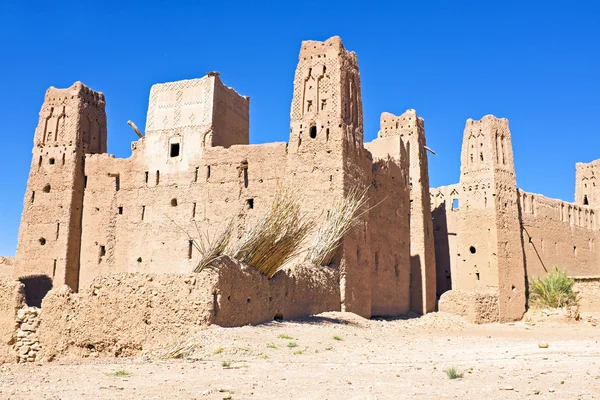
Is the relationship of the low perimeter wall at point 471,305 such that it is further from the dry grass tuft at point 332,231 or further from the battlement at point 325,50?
the battlement at point 325,50

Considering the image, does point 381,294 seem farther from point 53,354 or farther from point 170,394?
Answer: point 170,394

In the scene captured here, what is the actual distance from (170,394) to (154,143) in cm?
1815

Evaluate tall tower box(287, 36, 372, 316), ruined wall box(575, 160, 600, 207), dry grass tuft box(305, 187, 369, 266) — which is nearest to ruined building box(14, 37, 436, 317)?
tall tower box(287, 36, 372, 316)

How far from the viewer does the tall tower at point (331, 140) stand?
20422mm

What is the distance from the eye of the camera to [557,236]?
31.9m

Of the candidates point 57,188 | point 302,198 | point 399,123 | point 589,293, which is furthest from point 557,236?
point 57,188

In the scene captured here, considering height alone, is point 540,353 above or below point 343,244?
below

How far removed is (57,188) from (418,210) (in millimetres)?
14188

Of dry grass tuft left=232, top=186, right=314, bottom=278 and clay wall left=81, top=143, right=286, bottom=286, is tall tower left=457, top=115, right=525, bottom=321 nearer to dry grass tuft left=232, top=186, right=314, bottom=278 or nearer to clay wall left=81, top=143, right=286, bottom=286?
clay wall left=81, top=143, right=286, bottom=286

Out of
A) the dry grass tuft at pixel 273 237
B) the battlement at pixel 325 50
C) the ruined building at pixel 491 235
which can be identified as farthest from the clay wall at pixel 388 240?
the dry grass tuft at pixel 273 237

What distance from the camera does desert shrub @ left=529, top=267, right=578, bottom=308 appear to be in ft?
88.4

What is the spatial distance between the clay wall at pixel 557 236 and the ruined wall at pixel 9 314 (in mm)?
21052

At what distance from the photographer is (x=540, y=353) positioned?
11.6 meters

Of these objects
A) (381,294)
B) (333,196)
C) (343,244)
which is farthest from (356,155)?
(381,294)
